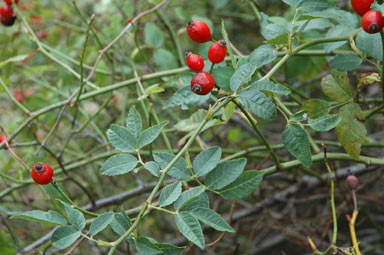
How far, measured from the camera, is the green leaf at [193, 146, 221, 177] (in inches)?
29.7

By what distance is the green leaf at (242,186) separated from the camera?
76cm

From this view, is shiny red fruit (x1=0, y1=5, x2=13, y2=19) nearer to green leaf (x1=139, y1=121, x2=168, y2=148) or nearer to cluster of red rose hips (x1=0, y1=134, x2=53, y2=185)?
cluster of red rose hips (x1=0, y1=134, x2=53, y2=185)

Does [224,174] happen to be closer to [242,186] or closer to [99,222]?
[242,186]

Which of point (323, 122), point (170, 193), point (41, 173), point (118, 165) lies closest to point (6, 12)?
point (41, 173)

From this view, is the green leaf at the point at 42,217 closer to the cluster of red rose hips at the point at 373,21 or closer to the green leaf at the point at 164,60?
the cluster of red rose hips at the point at 373,21

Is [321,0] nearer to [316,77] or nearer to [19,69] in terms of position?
[316,77]

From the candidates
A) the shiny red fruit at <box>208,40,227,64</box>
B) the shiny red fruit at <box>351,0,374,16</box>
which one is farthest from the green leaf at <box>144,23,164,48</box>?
the shiny red fruit at <box>351,0,374,16</box>

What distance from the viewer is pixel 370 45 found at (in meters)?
0.93

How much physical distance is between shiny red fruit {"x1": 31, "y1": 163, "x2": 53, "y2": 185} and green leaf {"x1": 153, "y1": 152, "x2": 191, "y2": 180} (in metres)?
0.23

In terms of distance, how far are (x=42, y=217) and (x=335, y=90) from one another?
0.73m

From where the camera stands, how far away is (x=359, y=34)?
3.08 feet

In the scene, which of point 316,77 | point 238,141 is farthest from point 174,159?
point 238,141

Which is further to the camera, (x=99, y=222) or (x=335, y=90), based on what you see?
(x=335, y=90)

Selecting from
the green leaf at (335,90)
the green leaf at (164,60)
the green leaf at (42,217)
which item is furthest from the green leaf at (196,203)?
the green leaf at (164,60)
